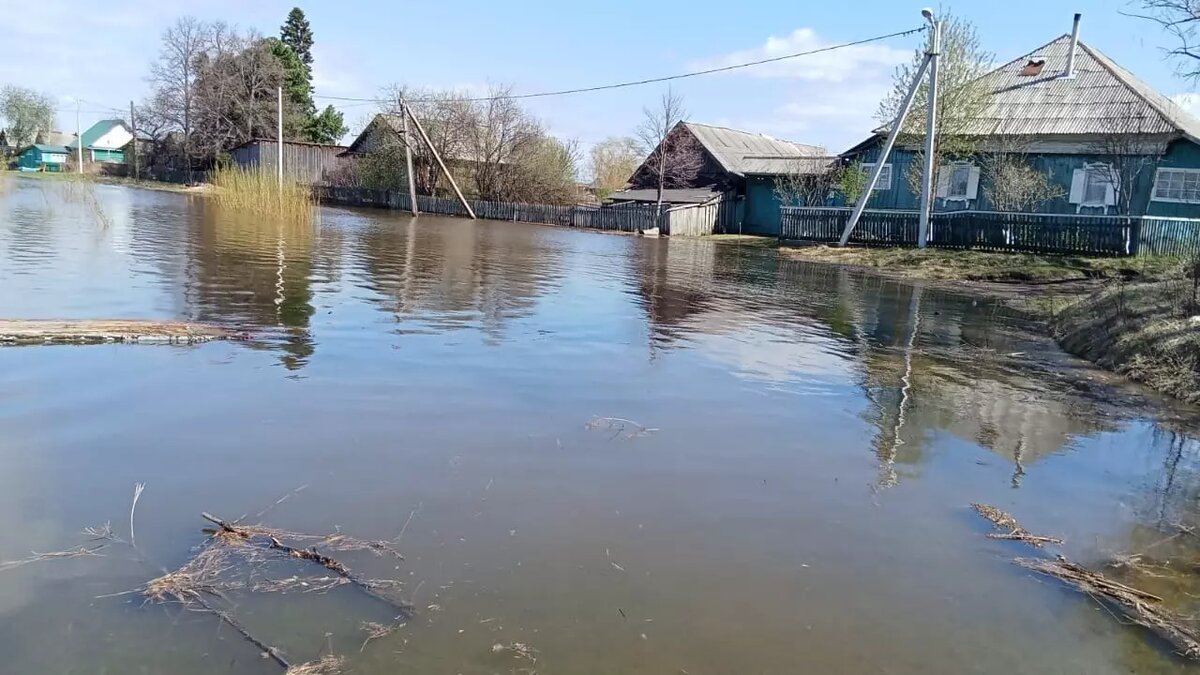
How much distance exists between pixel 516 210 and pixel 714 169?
10837 mm

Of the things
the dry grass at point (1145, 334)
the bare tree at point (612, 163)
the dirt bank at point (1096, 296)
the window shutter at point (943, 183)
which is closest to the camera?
the dry grass at point (1145, 334)

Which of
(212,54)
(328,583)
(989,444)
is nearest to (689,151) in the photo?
(989,444)

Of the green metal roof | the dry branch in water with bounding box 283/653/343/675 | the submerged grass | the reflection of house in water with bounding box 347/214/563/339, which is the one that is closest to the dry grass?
the submerged grass

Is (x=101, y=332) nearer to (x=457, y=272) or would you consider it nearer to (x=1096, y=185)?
(x=457, y=272)

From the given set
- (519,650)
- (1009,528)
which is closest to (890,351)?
(1009,528)

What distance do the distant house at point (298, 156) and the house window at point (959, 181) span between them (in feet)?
132

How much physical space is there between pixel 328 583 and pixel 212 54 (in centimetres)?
7263

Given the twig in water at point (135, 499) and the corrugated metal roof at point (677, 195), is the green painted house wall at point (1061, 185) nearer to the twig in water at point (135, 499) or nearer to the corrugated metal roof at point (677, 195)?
the corrugated metal roof at point (677, 195)

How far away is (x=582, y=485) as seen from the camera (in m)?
5.56

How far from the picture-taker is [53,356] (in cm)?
802

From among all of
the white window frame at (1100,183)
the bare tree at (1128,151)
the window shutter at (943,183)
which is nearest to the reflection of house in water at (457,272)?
the window shutter at (943,183)

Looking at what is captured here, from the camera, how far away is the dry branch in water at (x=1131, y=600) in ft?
13.1

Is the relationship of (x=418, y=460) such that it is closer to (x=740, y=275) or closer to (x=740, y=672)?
(x=740, y=672)

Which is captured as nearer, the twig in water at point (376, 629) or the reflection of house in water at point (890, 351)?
the twig in water at point (376, 629)
